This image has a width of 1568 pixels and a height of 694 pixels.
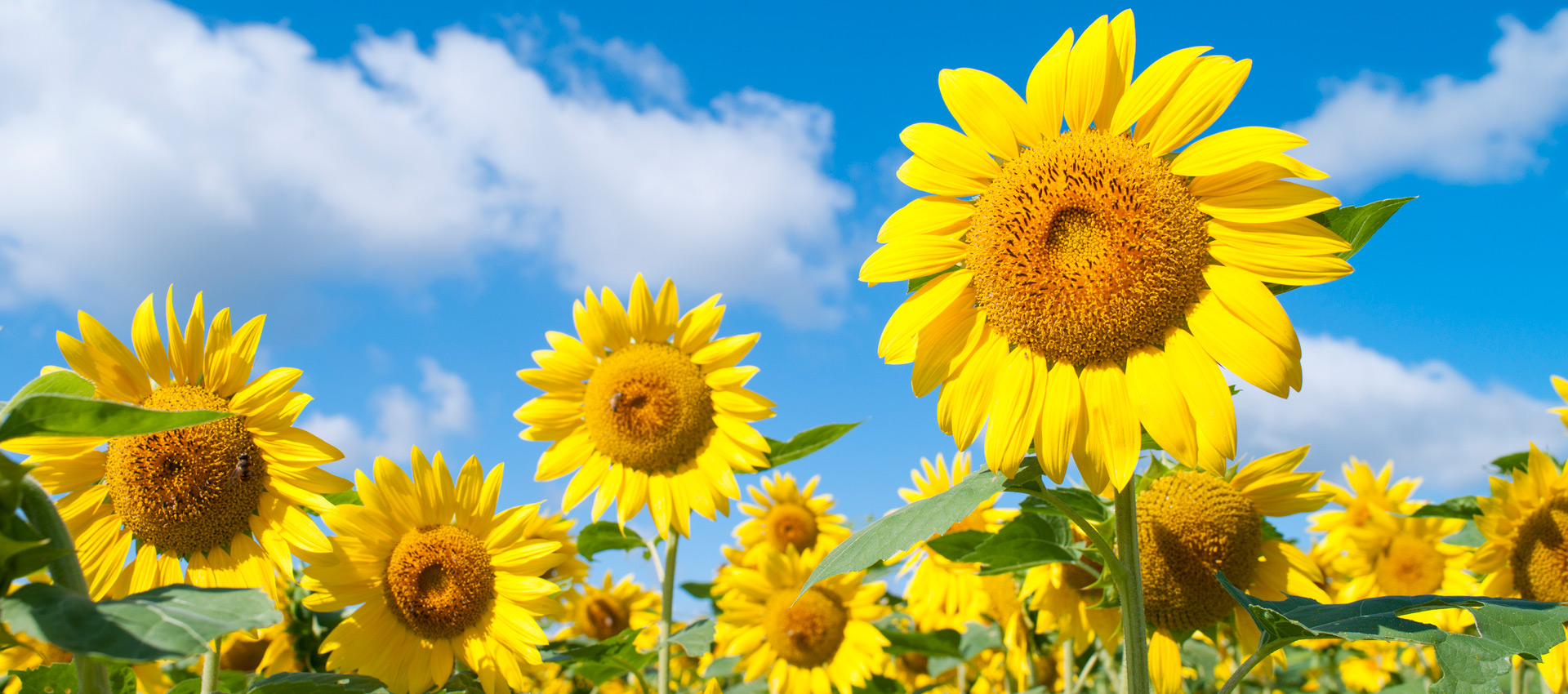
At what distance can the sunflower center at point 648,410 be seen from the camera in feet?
15.1

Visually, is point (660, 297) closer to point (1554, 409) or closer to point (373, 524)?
point (373, 524)

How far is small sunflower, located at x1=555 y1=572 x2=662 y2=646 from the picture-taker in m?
7.12

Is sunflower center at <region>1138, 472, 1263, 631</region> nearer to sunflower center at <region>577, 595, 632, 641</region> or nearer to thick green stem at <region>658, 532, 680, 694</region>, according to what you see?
thick green stem at <region>658, 532, 680, 694</region>

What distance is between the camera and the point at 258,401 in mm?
3217

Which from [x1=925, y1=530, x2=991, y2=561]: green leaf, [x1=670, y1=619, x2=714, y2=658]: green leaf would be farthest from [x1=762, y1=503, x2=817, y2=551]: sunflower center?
[x1=925, y1=530, x2=991, y2=561]: green leaf

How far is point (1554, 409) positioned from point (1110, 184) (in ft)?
10.8

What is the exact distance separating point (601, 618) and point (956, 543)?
4573 millimetres

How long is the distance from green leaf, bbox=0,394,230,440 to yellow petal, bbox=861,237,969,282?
1540 millimetres

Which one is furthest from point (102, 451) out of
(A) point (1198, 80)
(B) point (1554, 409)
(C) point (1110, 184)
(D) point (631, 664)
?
(B) point (1554, 409)

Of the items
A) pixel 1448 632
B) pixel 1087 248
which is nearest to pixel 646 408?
pixel 1087 248

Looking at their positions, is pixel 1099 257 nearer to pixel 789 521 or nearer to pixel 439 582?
pixel 439 582

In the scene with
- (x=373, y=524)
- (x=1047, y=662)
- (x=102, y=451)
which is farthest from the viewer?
(x=1047, y=662)

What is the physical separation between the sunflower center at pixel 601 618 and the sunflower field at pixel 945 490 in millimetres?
1759

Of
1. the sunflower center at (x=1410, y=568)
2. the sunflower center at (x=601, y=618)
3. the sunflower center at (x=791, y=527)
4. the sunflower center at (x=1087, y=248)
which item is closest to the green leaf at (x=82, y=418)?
the sunflower center at (x=1087, y=248)
